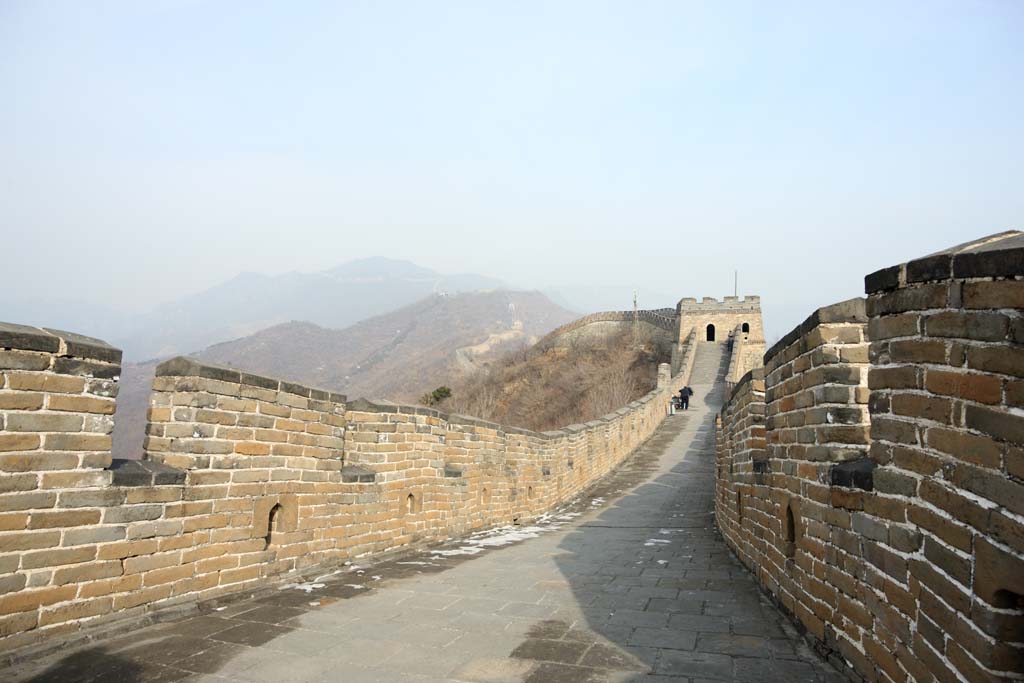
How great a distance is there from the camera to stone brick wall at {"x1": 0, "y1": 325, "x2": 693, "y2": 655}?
12.4ft

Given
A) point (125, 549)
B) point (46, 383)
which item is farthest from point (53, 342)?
point (125, 549)

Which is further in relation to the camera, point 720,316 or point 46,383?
point 720,316

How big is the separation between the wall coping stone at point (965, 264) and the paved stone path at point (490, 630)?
6.25 ft

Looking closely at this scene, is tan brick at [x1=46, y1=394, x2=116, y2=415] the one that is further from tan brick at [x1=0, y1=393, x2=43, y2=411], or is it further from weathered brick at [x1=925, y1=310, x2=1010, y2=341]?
weathered brick at [x1=925, y1=310, x2=1010, y2=341]

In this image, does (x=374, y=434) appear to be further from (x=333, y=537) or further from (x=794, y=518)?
(x=794, y=518)

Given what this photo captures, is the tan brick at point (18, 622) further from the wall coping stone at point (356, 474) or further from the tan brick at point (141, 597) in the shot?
the wall coping stone at point (356, 474)

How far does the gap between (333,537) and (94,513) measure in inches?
96.5

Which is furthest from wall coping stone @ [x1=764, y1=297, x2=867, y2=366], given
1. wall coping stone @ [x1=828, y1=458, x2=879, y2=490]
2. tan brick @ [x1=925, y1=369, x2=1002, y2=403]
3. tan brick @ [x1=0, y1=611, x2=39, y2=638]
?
tan brick @ [x1=0, y1=611, x2=39, y2=638]

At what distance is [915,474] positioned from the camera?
2.69 m

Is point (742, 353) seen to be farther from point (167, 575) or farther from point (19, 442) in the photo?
point (19, 442)

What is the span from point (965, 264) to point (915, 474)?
0.83m

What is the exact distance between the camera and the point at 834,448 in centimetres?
388

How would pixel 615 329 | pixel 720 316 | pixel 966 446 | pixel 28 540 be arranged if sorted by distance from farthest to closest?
pixel 615 329 → pixel 720 316 → pixel 28 540 → pixel 966 446

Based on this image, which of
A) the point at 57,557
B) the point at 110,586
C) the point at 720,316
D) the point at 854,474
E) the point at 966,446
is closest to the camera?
the point at 966,446
